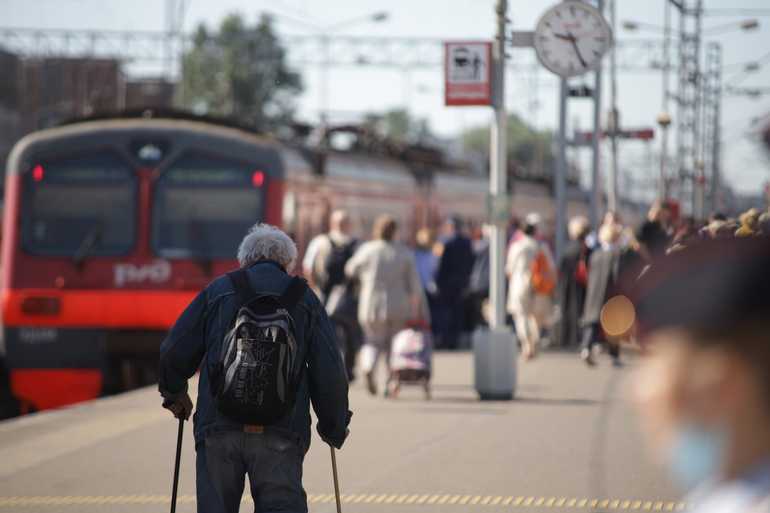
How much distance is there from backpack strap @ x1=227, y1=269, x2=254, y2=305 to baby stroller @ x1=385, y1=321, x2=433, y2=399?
8403 mm

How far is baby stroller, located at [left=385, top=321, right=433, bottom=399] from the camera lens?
46.1ft

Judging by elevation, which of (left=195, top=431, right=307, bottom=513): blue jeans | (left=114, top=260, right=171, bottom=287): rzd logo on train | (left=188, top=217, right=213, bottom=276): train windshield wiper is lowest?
(left=195, top=431, right=307, bottom=513): blue jeans

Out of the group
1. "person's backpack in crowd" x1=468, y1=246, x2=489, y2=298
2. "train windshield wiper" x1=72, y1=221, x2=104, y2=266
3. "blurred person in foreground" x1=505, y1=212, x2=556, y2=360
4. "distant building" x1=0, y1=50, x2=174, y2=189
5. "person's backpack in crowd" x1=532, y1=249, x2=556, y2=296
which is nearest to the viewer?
"train windshield wiper" x1=72, y1=221, x2=104, y2=266

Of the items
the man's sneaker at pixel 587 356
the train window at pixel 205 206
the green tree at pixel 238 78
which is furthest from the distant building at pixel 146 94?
the train window at pixel 205 206

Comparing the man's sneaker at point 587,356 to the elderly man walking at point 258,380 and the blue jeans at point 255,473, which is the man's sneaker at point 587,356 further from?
the blue jeans at point 255,473

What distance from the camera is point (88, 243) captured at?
15273mm

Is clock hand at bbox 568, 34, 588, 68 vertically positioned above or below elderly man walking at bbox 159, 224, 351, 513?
above

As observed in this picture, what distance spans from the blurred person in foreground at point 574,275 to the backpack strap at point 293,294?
14.1 meters

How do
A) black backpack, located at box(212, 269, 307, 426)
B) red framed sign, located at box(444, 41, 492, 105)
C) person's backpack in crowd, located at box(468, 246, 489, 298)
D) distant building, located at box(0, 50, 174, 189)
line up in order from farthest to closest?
1. distant building, located at box(0, 50, 174, 189)
2. person's backpack in crowd, located at box(468, 246, 489, 298)
3. red framed sign, located at box(444, 41, 492, 105)
4. black backpack, located at box(212, 269, 307, 426)

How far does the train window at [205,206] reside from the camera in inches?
602

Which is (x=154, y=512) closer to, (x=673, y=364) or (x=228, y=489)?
(x=228, y=489)

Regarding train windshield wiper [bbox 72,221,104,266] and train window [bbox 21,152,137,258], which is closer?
train windshield wiper [bbox 72,221,104,266]

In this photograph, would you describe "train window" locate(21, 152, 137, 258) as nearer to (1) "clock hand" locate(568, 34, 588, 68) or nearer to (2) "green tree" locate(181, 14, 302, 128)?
(1) "clock hand" locate(568, 34, 588, 68)

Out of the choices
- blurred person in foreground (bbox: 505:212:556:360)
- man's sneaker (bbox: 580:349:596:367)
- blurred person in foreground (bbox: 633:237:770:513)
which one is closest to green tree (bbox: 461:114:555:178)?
blurred person in foreground (bbox: 505:212:556:360)
